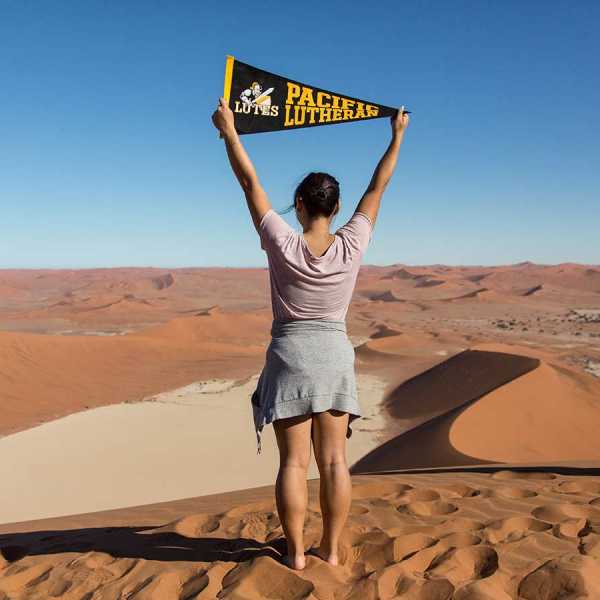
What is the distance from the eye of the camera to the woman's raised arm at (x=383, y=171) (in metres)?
2.46

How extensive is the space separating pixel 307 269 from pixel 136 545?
218 cm

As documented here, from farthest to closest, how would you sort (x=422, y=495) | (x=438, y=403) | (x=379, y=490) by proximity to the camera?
(x=438, y=403)
(x=379, y=490)
(x=422, y=495)

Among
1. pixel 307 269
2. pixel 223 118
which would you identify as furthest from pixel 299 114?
pixel 307 269

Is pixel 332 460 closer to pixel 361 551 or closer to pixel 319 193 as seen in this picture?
pixel 361 551

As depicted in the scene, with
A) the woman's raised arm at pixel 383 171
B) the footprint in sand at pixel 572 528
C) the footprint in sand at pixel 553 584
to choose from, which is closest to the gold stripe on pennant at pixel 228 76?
the woman's raised arm at pixel 383 171

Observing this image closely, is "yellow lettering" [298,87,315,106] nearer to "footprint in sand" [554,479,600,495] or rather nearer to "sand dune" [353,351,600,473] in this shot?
"footprint in sand" [554,479,600,495]

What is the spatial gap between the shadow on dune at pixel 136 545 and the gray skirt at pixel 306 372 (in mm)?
916

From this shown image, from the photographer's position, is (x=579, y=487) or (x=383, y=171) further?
(x=579, y=487)

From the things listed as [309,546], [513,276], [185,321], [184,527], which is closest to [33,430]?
[184,527]

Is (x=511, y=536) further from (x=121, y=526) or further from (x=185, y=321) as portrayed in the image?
(x=185, y=321)

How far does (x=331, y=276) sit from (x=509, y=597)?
1.58m

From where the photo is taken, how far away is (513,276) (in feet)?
246

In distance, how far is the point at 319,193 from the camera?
2303 mm

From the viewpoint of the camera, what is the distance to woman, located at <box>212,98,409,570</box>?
2.23 meters
